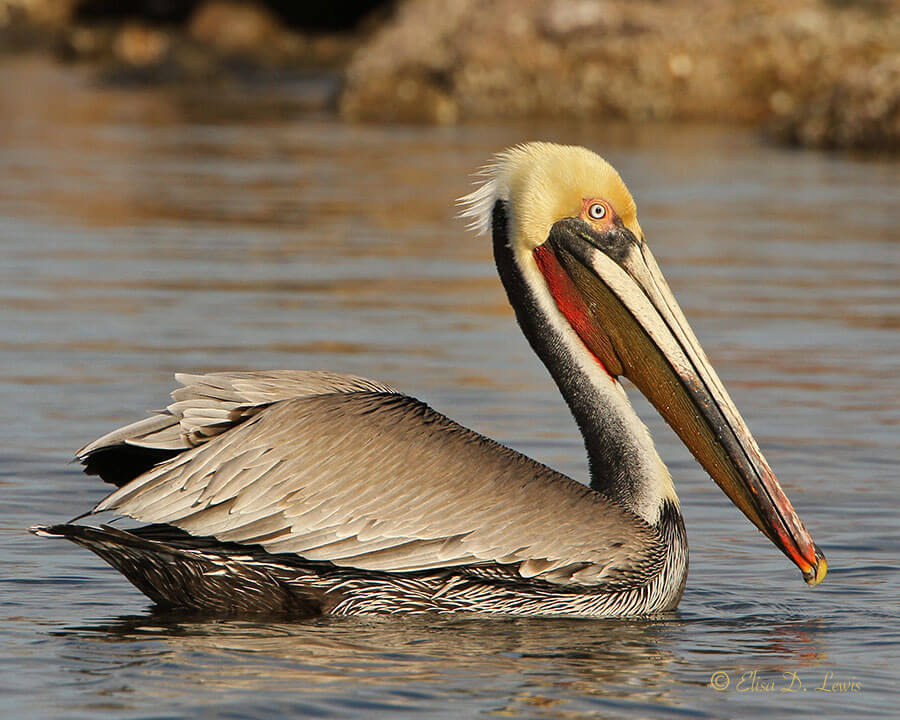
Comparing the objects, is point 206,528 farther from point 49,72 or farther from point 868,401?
point 49,72

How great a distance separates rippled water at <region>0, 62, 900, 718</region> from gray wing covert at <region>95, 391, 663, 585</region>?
0.24 metres

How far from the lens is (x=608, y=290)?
19.2 ft

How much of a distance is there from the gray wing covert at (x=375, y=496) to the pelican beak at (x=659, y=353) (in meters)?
0.48

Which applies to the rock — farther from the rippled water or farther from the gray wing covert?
the gray wing covert

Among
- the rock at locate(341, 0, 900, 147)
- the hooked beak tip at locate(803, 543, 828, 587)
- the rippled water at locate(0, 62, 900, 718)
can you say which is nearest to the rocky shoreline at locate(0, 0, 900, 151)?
the rock at locate(341, 0, 900, 147)

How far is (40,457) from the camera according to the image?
7539mm

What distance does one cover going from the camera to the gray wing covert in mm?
5168

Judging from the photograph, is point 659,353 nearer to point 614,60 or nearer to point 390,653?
point 390,653

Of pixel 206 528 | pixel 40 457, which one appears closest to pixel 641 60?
pixel 40 457

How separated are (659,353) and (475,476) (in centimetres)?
80

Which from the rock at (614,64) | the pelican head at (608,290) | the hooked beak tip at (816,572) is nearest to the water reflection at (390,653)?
the hooked beak tip at (816,572)

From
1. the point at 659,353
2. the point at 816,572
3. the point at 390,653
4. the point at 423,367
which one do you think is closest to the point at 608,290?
the point at 659,353

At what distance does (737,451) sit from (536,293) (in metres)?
0.79

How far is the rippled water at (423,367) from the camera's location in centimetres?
492
